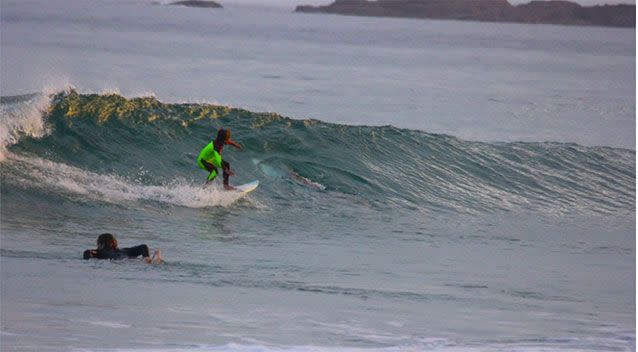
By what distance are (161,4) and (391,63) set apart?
810 cm

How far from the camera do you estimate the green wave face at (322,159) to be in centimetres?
902

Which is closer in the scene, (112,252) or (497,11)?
(112,252)

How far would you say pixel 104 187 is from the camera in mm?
8273

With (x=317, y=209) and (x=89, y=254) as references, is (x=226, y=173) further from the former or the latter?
(x=89, y=254)

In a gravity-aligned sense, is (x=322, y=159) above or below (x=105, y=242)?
above

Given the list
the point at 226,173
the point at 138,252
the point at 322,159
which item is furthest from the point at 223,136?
the point at 322,159

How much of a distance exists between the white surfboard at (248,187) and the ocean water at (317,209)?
0.48 feet

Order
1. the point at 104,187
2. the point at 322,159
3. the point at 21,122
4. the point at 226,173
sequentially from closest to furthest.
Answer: the point at 226,173, the point at 104,187, the point at 21,122, the point at 322,159

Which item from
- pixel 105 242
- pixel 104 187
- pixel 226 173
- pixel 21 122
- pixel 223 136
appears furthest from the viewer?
pixel 21 122

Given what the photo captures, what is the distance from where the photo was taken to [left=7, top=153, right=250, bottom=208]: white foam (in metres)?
8.05

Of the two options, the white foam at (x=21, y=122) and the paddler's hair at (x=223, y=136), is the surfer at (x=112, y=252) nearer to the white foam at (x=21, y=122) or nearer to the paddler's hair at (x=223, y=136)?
the paddler's hair at (x=223, y=136)

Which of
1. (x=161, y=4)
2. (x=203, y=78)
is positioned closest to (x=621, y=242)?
(x=203, y=78)

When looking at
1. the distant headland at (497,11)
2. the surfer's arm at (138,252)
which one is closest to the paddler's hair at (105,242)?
the surfer's arm at (138,252)

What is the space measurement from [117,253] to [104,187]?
86.6 inches
